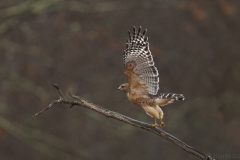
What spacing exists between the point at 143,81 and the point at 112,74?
6991 mm

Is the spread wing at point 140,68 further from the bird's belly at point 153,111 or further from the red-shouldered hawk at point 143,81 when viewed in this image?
the bird's belly at point 153,111

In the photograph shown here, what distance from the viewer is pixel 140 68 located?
456cm

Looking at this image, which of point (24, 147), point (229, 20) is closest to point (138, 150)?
point (24, 147)

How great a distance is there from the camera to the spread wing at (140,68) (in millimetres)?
4434

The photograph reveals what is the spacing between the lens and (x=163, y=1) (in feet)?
37.7

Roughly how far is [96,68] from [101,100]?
0.62 metres

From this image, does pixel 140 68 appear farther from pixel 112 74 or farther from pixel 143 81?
pixel 112 74

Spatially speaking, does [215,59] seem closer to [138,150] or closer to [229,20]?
[229,20]

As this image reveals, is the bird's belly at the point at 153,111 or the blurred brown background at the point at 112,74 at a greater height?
the blurred brown background at the point at 112,74

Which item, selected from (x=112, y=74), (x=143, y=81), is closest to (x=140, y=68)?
(x=143, y=81)

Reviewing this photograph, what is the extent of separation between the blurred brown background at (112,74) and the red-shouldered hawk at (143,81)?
5114 millimetres

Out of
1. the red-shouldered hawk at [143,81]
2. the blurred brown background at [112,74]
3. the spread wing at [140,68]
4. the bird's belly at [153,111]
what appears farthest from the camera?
the blurred brown background at [112,74]

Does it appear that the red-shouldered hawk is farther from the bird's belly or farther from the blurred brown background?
the blurred brown background

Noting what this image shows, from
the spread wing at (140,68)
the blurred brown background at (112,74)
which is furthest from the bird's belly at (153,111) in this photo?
the blurred brown background at (112,74)
